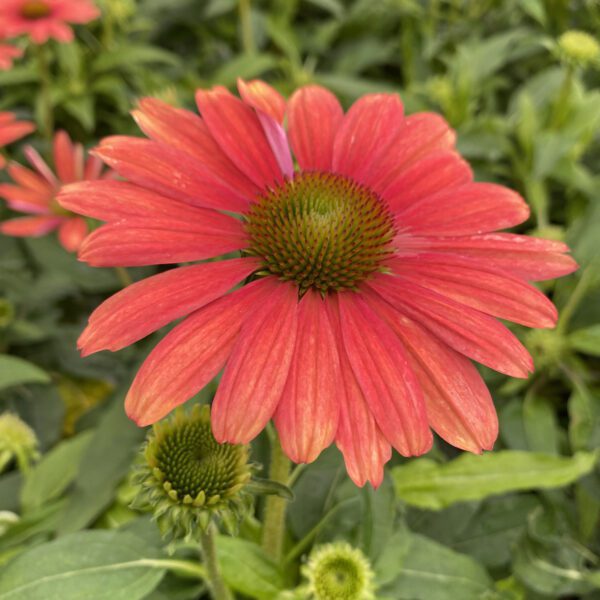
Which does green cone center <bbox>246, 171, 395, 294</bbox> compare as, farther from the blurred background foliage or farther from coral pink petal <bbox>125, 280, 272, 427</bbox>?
the blurred background foliage

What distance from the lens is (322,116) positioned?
864mm

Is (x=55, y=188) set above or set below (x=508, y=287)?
above

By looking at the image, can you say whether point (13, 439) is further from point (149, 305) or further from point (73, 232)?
point (149, 305)

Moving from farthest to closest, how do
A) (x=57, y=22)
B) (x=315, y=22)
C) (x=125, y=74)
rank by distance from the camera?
(x=315, y=22)
(x=125, y=74)
(x=57, y=22)

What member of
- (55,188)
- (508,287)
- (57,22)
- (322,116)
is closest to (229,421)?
(508,287)

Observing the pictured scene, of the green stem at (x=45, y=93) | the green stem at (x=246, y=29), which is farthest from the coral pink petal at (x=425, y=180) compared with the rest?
the green stem at (x=246, y=29)

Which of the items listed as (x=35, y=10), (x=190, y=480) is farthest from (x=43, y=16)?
(x=190, y=480)

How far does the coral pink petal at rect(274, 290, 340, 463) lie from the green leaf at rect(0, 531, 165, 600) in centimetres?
34

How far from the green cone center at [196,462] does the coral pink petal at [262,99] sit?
13.9 inches

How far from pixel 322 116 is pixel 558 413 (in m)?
0.89

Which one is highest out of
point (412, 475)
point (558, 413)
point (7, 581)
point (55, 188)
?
point (55, 188)

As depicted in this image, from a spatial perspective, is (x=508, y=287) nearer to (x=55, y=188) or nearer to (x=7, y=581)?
(x=7, y=581)

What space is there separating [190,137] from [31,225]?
0.81 m

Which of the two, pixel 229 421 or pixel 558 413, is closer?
pixel 229 421
